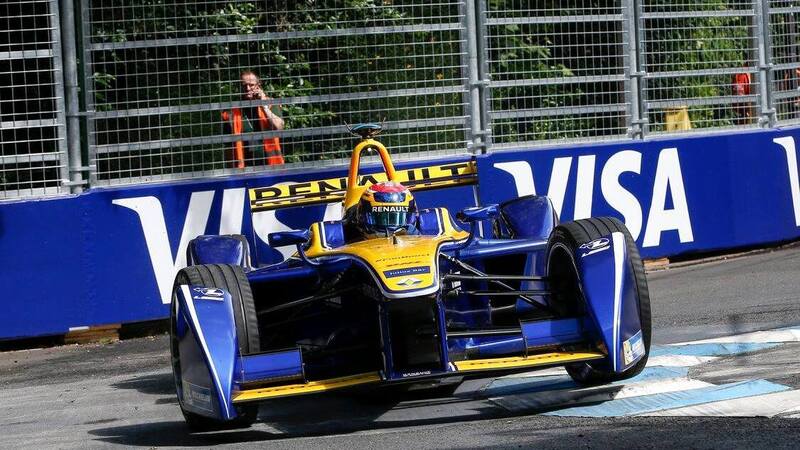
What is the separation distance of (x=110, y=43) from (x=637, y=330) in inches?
229

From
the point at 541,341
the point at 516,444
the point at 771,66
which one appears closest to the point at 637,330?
the point at 541,341

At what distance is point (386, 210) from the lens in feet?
27.9

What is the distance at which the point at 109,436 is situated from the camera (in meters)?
7.96

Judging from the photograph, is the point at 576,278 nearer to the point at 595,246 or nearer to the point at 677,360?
the point at 595,246

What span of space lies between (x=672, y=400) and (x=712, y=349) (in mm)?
1657

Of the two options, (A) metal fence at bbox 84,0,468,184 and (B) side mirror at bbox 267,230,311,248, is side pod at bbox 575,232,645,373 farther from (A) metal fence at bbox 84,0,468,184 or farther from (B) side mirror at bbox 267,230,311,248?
(A) metal fence at bbox 84,0,468,184

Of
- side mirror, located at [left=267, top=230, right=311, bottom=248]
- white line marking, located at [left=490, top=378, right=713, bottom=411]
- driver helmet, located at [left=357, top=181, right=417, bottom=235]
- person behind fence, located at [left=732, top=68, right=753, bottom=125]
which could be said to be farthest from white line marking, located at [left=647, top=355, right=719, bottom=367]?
person behind fence, located at [left=732, top=68, right=753, bottom=125]

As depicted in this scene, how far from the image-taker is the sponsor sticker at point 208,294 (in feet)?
25.2

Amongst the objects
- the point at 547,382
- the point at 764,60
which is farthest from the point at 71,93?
the point at 764,60

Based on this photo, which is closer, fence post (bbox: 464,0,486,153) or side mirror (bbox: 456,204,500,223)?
side mirror (bbox: 456,204,500,223)

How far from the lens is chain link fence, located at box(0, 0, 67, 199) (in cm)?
1145

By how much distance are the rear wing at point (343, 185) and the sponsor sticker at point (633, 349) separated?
7.51 ft

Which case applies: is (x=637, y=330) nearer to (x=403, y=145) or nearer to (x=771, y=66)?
(x=403, y=145)

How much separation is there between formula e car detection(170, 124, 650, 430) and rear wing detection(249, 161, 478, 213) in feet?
1.58
